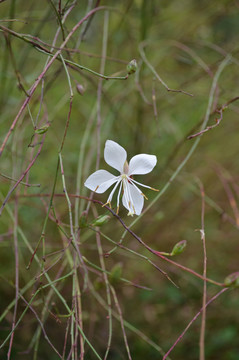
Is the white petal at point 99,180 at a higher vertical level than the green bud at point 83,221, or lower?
higher

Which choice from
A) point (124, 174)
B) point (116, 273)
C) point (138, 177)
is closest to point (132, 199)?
point (124, 174)

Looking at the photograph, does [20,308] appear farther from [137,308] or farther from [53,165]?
[53,165]


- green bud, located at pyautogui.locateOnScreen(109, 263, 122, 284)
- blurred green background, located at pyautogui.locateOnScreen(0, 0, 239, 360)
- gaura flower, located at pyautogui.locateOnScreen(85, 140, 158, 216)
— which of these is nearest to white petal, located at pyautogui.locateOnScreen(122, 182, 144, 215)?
gaura flower, located at pyautogui.locateOnScreen(85, 140, 158, 216)

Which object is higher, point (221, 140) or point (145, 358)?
point (221, 140)

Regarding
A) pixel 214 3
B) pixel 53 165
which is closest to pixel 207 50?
pixel 214 3

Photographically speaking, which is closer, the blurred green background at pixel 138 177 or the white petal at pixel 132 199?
the white petal at pixel 132 199

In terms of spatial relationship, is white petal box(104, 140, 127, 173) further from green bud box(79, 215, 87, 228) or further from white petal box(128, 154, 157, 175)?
green bud box(79, 215, 87, 228)

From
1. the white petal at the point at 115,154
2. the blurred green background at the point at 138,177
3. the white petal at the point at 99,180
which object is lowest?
the blurred green background at the point at 138,177

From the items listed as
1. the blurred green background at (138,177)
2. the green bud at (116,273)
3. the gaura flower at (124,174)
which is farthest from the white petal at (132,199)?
the blurred green background at (138,177)

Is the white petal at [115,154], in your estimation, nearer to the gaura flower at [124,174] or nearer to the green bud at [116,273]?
the gaura flower at [124,174]
